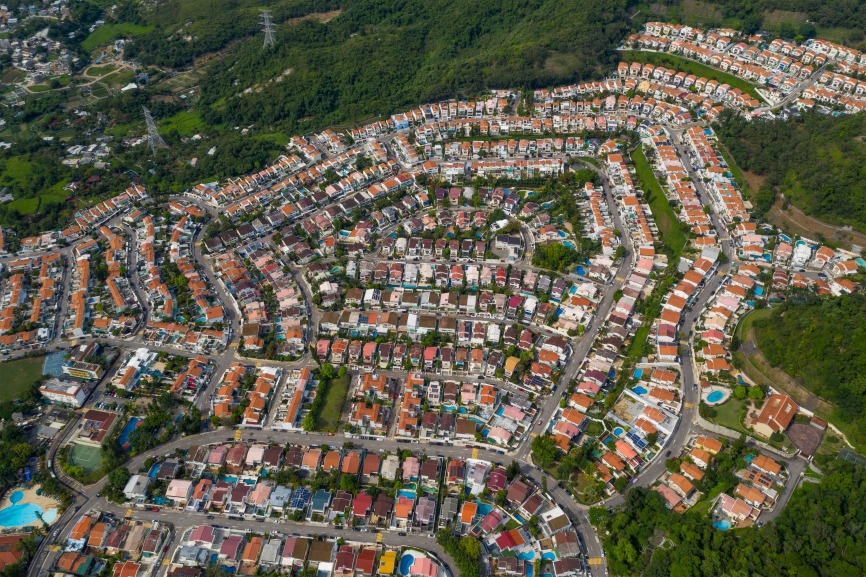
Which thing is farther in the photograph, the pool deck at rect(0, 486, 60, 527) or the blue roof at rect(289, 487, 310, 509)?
the pool deck at rect(0, 486, 60, 527)

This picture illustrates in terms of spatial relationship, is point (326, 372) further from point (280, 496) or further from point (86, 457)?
point (86, 457)

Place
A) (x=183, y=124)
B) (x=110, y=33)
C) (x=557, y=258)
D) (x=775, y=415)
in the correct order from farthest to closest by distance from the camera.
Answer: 1. (x=110, y=33)
2. (x=183, y=124)
3. (x=557, y=258)
4. (x=775, y=415)

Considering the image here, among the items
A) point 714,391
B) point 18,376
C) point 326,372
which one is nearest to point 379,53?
point 326,372

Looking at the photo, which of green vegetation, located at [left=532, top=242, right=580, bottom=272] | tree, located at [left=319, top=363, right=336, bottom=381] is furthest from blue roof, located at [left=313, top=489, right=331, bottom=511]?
green vegetation, located at [left=532, top=242, right=580, bottom=272]

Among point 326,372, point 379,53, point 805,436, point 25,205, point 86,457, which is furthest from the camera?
point 379,53

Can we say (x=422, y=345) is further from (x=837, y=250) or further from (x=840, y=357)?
(x=837, y=250)

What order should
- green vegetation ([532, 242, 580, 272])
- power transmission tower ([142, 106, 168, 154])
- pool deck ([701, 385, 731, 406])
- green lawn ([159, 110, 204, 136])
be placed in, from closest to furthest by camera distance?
pool deck ([701, 385, 731, 406]) < green vegetation ([532, 242, 580, 272]) < power transmission tower ([142, 106, 168, 154]) < green lawn ([159, 110, 204, 136])

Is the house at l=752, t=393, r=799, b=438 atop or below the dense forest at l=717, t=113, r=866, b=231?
below

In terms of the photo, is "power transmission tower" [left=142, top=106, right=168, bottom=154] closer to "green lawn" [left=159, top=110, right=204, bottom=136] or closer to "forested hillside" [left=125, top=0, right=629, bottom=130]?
"green lawn" [left=159, top=110, right=204, bottom=136]
